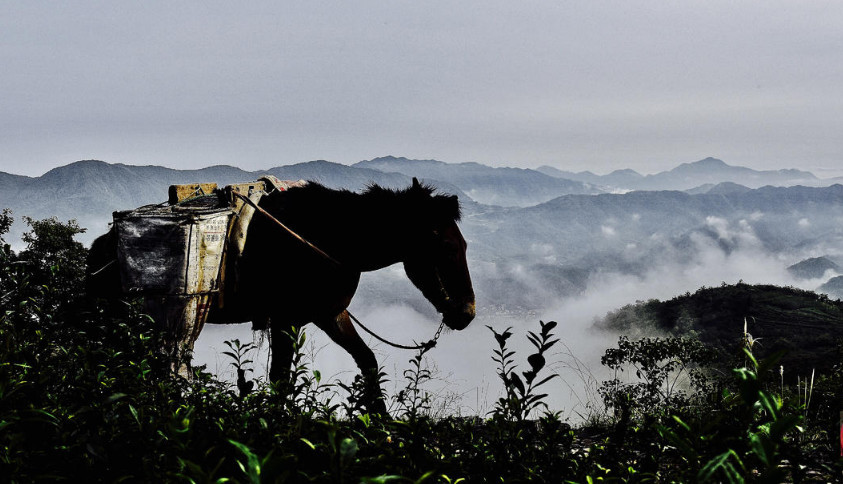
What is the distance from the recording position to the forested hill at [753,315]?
4403 cm

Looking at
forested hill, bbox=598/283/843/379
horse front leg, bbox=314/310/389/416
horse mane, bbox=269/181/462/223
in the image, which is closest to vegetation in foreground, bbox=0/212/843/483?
horse mane, bbox=269/181/462/223

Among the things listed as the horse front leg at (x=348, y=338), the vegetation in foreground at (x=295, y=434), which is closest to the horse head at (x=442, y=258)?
the horse front leg at (x=348, y=338)

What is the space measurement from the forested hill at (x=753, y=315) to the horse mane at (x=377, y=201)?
4031 centimetres

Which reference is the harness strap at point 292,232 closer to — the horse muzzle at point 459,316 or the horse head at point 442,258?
the horse head at point 442,258

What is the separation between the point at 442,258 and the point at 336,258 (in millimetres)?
1266

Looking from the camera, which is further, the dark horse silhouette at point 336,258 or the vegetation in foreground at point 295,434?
the dark horse silhouette at point 336,258

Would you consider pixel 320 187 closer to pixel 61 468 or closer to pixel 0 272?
pixel 0 272

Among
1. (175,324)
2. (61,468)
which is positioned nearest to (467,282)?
(175,324)

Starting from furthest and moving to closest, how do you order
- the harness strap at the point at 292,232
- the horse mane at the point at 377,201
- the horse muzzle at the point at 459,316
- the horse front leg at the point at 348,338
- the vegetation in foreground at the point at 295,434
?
the horse front leg at the point at 348,338
the harness strap at the point at 292,232
the horse mane at the point at 377,201
the horse muzzle at the point at 459,316
the vegetation in foreground at the point at 295,434

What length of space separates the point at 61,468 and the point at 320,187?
494 centimetres

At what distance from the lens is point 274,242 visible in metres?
6.57

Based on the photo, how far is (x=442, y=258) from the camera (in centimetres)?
599

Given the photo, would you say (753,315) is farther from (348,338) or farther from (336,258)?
(336,258)

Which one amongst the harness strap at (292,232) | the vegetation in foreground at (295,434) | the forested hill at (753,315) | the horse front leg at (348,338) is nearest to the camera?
the vegetation in foreground at (295,434)
